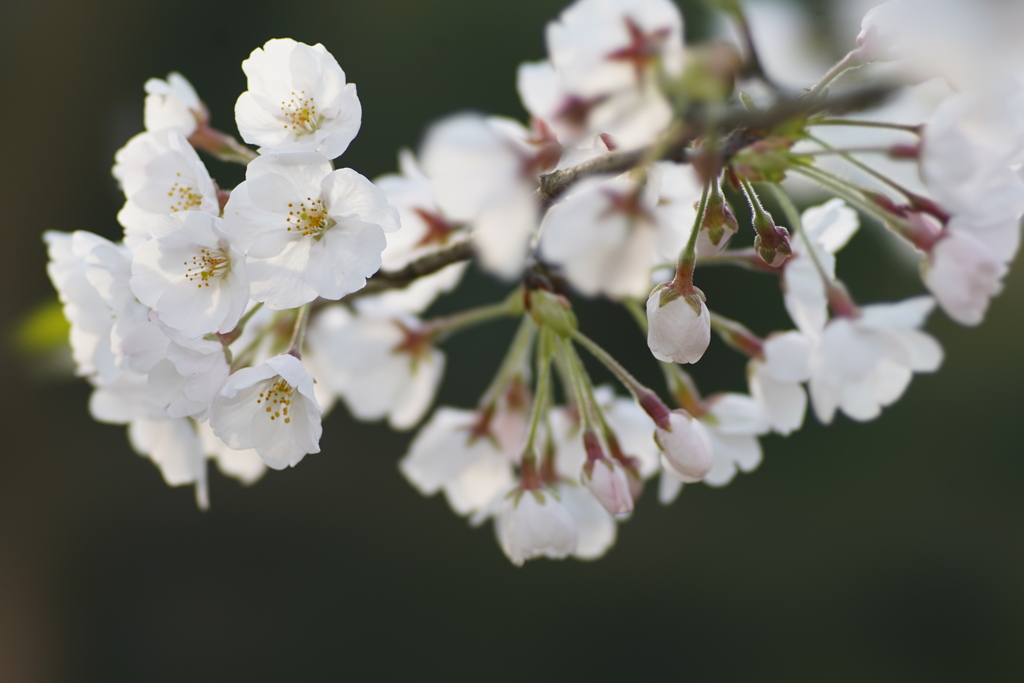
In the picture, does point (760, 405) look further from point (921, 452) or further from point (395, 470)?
point (921, 452)

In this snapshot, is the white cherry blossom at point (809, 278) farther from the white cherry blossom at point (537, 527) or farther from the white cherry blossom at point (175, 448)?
the white cherry blossom at point (175, 448)

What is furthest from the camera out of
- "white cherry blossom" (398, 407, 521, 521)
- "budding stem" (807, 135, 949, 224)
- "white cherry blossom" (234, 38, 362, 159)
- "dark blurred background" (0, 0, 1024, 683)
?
"dark blurred background" (0, 0, 1024, 683)

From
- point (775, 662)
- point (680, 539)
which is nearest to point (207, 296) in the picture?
point (680, 539)

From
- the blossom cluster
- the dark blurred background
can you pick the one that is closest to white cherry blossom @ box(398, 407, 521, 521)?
the blossom cluster

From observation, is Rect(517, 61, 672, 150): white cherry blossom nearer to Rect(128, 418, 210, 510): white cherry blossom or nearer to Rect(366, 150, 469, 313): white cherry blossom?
Rect(366, 150, 469, 313): white cherry blossom

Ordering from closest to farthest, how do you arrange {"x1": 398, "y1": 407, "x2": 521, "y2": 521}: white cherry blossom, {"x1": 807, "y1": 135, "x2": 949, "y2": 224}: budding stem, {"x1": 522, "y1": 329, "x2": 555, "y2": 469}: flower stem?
{"x1": 807, "y1": 135, "x2": 949, "y2": 224}: budding stem < {"x1": 522, "y1": 329, "x2": 555, "y2": 469}: flower stem < {"x1": 398, "y1": 407, "x2": 521, "y2": 521}: white cherry blossom

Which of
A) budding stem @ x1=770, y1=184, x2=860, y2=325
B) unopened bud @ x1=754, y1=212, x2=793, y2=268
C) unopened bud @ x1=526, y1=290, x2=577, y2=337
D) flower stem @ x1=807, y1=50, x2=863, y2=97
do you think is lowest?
budding stem @ x1=770, y1=184, x2=860, y2=325
